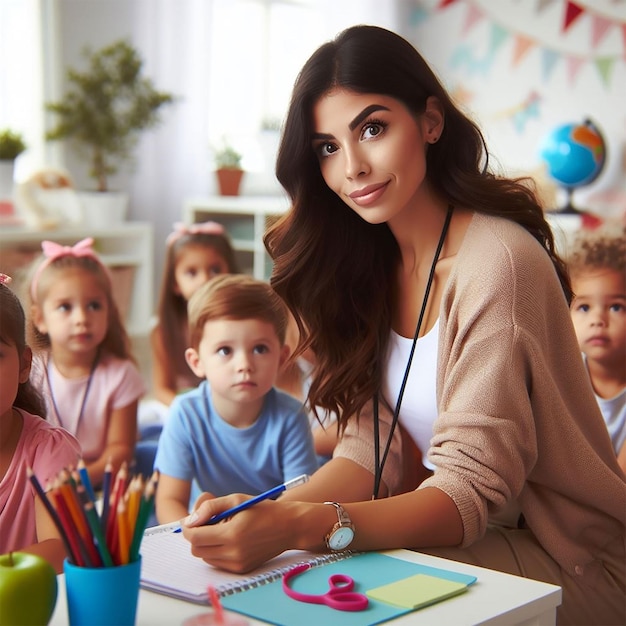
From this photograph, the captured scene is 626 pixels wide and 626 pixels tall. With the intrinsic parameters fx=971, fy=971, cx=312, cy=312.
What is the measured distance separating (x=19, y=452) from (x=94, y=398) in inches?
44.7

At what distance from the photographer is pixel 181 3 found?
4574 millimetres

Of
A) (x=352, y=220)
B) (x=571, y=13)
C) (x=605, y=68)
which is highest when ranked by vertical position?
(x=571, y=13)

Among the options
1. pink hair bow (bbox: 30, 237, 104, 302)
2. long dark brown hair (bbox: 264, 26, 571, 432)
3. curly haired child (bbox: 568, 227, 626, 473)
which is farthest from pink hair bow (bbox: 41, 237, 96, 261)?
curly haired child (bbox: 568, 227, 626, 473)

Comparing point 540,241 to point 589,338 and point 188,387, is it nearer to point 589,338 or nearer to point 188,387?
point 589,338

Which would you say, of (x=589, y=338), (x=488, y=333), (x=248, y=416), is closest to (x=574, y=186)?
(x=589, y=338)

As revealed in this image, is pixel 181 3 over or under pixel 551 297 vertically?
over

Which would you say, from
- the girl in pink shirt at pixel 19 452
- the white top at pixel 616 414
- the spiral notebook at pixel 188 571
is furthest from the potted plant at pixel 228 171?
the spiral notebook at pixel 188 571

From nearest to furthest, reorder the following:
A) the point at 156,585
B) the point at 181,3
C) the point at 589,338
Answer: the point at 156,585
the point at 589,338
the point at 181,3

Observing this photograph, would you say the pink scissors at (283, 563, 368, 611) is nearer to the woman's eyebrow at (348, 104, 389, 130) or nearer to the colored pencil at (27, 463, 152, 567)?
the colored pencil at (27, 463, 152, 567)

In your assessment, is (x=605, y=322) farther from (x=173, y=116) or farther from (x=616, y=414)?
(x=173, y=116)

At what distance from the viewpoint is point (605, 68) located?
16.7 ft

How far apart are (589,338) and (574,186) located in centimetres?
294

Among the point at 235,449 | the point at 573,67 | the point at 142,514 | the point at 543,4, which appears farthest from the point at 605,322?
the point at 543,4

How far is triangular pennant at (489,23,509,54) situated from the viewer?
5.49 meters
